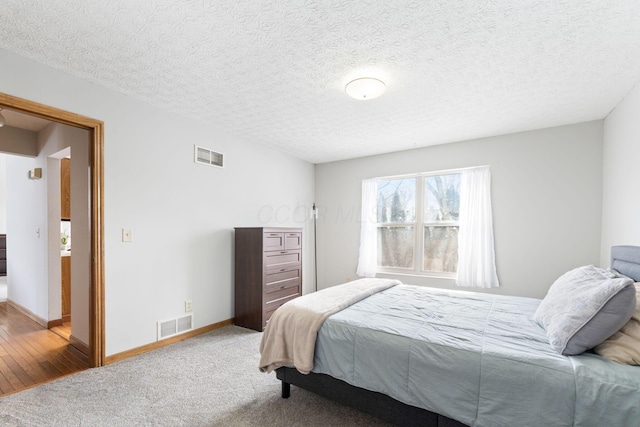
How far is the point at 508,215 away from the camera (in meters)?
3.63

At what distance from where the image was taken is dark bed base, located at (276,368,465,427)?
1519mm

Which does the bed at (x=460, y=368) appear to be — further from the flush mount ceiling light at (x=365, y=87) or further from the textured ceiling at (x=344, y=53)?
the flush mount ceiling light at (x=365, y=87)

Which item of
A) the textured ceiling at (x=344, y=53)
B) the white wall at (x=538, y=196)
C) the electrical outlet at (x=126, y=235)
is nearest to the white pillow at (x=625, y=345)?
the textured ceiling at (x=344, y=53)

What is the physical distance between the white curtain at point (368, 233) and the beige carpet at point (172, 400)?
2.46 metres

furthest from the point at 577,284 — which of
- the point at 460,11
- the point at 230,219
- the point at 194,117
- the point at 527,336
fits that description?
the point at 194,117

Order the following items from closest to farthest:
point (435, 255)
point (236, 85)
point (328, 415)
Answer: point (328, 415) < point (236, 85) < point (435, 255)

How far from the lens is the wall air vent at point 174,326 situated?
2902 millimetres

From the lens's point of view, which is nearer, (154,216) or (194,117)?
(154,216)

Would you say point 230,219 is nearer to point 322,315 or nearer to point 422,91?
point 322,315

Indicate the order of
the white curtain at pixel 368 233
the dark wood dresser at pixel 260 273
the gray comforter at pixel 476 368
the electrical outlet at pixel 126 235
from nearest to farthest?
the gray comforter at pixel 476 368, the electrical outlet at pixel 126 235, the dark wood dresser at pixel 260 273, the white curtain at pixel 368 233

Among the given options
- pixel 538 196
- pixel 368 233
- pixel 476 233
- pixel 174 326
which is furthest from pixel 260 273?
pixel 538 196

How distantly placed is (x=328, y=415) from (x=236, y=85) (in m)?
2.59

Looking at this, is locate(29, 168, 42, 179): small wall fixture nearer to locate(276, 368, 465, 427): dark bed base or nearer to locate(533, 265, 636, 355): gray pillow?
locate(276, 368, 465, 427): dark bed base

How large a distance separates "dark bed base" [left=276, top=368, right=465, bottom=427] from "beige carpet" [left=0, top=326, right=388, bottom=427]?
17 cm
